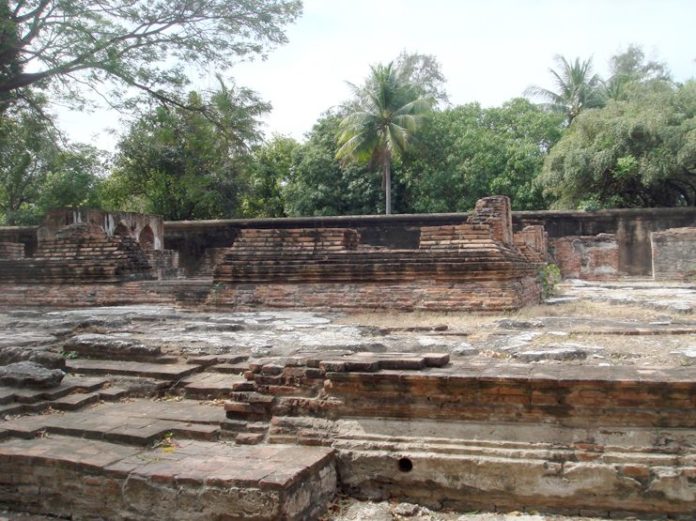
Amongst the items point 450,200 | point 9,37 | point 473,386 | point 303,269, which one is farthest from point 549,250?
point 473,386

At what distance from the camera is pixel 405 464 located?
2908 millimetres

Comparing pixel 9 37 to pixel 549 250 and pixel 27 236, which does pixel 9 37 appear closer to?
pixel 27 236

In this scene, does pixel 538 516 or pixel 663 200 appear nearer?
pixel 538 516

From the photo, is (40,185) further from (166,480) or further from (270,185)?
(166,480)

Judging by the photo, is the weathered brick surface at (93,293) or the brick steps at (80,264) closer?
the weathered brick surface at (93,293)

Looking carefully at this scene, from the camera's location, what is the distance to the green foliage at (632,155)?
16.3 metres

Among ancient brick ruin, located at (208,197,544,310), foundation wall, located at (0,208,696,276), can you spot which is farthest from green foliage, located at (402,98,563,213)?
ancient brick ruin, located at (208,197,544,310)

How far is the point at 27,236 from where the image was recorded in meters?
16.2

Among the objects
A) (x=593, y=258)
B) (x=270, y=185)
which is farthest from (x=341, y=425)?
(x=270, y=185)

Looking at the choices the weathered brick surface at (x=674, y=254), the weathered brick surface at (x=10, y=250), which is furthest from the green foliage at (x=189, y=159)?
the weathered brick surface at (x=674, y=254)

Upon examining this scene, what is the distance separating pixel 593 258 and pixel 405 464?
13750 millimetres

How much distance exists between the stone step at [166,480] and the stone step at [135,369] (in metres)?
0.92

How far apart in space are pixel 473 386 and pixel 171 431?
1449 millimetres

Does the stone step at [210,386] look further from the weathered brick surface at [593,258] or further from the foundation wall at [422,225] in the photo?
the weathered brick surface at [593,258]
